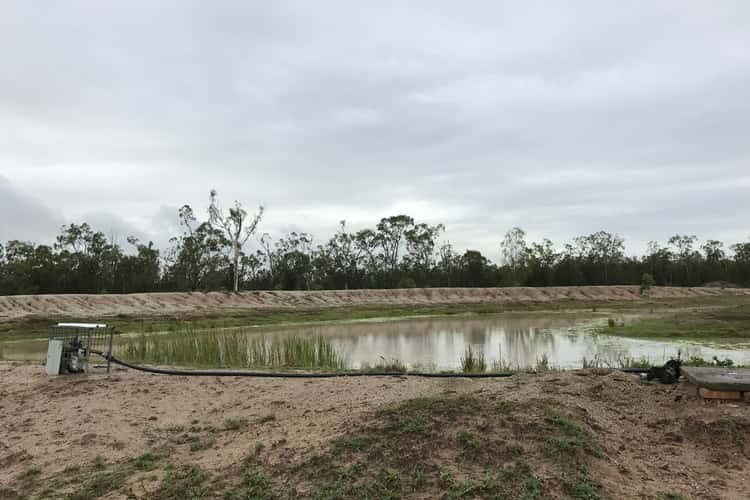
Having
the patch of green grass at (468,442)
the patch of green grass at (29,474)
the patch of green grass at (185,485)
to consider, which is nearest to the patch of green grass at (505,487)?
the patch of green grass at (468,442)

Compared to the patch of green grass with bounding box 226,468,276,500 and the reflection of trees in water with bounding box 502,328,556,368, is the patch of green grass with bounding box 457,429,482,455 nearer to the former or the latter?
the patch of green grass with bounding box 226,468,276,500

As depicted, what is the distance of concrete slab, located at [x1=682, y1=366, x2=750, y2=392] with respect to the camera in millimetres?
4359

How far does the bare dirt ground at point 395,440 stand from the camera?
3.57m

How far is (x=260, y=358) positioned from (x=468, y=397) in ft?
20.5

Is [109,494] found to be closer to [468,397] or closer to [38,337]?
[468,397]

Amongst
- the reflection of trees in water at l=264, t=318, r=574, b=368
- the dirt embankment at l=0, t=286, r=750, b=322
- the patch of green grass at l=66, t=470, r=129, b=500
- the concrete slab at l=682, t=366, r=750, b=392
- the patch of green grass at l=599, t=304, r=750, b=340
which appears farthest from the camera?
the dirt embankment at l=0, t=286, r=750, b=322

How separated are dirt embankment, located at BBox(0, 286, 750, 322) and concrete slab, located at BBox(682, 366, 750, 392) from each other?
2475 cm

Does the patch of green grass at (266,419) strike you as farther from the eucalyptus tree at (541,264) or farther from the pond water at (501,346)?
the eucalyptus tree at (541,264)

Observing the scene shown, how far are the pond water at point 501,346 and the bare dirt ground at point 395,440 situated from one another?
13.5ft

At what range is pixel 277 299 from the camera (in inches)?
1453

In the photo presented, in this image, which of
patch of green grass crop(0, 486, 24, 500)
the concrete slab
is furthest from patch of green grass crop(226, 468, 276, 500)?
the concrete slab

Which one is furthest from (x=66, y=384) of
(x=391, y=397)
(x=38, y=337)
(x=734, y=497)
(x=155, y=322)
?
(x=155, y=322)

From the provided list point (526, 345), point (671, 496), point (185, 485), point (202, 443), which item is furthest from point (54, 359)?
point (526, 345)

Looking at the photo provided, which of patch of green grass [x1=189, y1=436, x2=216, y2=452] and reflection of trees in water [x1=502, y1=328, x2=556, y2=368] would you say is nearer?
patch of green grass [x1=189, y1=436, x2=216, y2=452]
